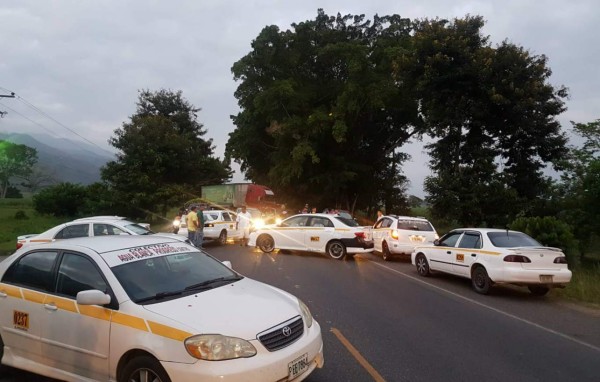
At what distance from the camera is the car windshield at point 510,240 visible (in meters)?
10.7

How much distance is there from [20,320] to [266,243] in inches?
530

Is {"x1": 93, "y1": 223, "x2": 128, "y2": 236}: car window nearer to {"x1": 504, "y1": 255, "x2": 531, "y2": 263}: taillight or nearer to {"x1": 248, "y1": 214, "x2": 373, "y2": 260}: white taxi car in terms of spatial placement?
{"x1": 248, "y1": 214, "x2": 373, "y2": 260}: white taxi car

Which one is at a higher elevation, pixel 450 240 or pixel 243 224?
pixel 450 240

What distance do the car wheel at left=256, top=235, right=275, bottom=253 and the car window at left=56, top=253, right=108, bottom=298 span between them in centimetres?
1338

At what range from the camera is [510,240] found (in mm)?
10945

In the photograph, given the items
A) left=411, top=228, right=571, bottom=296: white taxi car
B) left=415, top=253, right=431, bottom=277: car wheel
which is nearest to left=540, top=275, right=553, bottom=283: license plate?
left=411, top=228, right=571, bottom=296: white taxi car

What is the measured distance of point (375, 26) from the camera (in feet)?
138

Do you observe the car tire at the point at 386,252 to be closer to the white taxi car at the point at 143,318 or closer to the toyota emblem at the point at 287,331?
the white taxi car at the point at 143,318

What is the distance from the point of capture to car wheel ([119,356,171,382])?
394cm

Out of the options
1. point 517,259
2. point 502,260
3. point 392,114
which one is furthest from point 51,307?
point 392,114

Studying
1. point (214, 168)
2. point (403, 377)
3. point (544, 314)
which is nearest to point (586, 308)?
point (544, 314)

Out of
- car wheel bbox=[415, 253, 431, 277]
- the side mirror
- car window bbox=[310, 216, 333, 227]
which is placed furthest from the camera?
car window bbox=[310, 216, 333, 227]

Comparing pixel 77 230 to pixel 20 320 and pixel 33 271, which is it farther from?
pixel 20 320

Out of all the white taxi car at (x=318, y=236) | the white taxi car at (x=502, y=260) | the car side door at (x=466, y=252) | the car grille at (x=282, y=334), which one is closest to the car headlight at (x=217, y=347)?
the car grille at (x=282, y=334)
